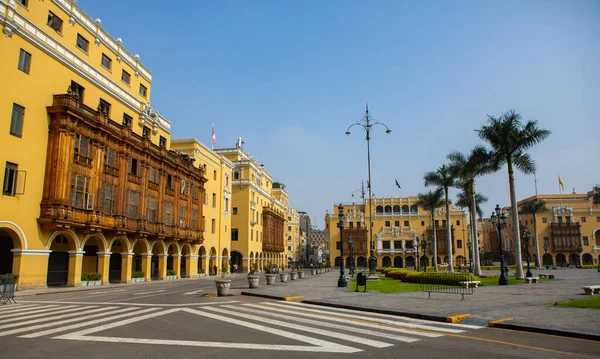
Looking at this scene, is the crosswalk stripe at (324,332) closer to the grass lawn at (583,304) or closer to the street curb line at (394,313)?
the street curb line at (394,313)

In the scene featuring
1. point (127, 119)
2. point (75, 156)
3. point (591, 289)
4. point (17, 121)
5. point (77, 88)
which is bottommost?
point (591, 289)

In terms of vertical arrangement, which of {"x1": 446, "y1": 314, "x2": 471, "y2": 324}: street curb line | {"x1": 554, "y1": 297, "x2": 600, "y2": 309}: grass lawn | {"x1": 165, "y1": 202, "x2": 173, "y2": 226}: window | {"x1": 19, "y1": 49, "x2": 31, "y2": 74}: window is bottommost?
{"x1": 446, "y1": 314, "x2": 471, "y2": 324}: street curb line

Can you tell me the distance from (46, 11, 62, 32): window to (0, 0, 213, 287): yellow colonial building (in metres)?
0.08

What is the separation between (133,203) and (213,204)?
21.9 m

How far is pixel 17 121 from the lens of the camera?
25.8 m

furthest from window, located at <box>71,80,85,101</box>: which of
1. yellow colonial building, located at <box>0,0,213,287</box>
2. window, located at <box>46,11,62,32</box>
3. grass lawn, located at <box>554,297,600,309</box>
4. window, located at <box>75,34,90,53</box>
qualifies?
grass lawn, located at <box>554,297,600,309</box>

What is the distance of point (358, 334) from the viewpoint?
9984mm

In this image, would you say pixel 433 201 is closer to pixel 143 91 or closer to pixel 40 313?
pixel 143 91

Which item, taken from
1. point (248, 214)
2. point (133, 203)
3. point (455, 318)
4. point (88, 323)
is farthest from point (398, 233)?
point (88, 323)

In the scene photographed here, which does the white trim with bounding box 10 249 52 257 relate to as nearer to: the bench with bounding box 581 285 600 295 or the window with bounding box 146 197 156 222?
the window with bounding box 146 197 156 222

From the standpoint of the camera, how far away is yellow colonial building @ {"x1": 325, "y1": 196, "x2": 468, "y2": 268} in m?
92.6

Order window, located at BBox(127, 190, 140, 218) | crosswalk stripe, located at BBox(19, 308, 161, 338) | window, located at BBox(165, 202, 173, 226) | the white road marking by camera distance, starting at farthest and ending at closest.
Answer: window, located at BBox(165, 202, 173, 226) → window, located at BBox(127, 190, 140, 218) → the white road marking → crosswalk stripe, located at BBox(19, 308, 161, 338)

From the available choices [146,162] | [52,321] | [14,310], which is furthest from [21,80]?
[52,321]

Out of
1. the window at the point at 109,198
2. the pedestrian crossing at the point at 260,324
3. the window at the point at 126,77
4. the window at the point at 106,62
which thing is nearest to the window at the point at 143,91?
the window at the point at 126,77
